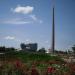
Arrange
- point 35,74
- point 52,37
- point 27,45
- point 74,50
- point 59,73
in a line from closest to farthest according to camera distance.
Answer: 1. point 35,74
2. point 59,73
3. point 52,37
4. point 74,50
5. point 27,45

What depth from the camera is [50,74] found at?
10367 millimetres

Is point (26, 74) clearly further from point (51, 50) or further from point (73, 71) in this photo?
point (51, 50)

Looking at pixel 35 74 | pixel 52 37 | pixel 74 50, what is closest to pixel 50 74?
pixel 35 74

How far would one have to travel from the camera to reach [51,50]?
257ft

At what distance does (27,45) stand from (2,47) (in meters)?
86.3

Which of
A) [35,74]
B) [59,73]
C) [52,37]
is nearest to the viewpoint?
[35,74]

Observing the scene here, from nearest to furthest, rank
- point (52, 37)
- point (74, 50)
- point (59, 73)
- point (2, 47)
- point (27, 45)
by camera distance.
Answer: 1. point (59, 73)
2. point (52, 37)
3. point (2, 47)
4. point (74, 50)
5. point (27, 45)

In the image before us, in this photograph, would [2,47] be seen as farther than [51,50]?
Yes

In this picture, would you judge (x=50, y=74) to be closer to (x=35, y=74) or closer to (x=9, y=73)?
(x=35, y=74)

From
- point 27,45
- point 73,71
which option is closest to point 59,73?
point 73,71

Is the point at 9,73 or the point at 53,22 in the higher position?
the point at 53,22

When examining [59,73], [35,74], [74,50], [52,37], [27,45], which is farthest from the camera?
[27,45]

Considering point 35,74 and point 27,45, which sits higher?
point 27,45

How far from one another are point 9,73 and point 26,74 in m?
0.71
